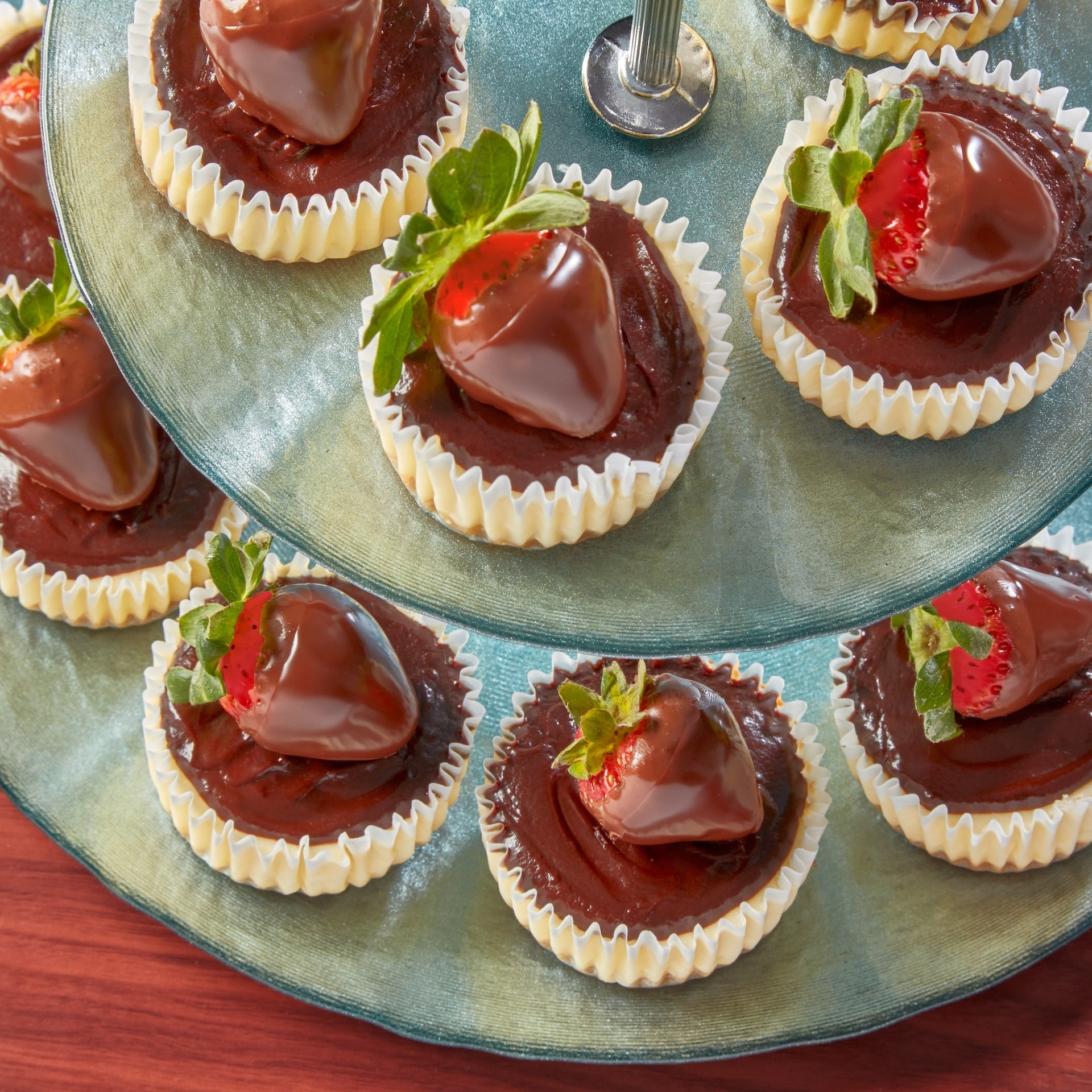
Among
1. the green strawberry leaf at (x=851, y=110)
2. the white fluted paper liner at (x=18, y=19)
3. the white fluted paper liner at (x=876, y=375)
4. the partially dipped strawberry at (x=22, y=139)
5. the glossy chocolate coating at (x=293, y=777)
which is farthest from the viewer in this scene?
the white fluted paper liner at (x=18, y=19)

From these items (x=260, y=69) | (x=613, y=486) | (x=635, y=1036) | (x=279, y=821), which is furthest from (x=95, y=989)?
(x=260, y=69)

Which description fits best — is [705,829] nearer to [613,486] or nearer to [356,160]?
[613,486]

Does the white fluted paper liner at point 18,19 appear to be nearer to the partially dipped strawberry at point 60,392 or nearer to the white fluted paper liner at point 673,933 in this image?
the partially dipped strawberry at point 60,392

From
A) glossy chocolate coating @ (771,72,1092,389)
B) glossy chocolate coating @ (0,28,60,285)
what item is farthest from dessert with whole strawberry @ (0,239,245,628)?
glossy chocolate coating @ (771,72,1092,389)

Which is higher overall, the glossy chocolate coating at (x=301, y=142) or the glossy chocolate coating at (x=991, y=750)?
the glossy chocolate coating at (x=301, y=142)

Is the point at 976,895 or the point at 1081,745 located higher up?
the point at 1081,745

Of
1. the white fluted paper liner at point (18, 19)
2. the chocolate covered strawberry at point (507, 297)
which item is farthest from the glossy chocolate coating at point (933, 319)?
the white fluted paper liner at point (18, 19)
